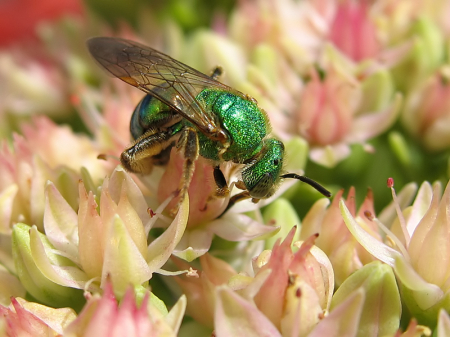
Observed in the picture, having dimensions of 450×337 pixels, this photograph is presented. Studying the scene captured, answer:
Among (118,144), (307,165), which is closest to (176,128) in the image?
(118,144)

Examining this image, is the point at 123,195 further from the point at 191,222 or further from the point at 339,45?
the point at 339,45

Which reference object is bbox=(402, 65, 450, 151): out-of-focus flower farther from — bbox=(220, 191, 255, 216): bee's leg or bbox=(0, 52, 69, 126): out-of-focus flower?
bbox=(0, 52, 69, 126): out-of-focus flower

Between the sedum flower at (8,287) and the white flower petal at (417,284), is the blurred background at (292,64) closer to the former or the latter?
the white flower petal at (417,284)

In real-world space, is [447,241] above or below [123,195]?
below

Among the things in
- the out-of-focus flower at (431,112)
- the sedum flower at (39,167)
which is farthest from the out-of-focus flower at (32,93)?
the out-of-focus flower at (431,112)

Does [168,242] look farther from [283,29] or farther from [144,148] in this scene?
[283,29]

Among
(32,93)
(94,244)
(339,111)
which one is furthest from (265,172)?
(32,93)
